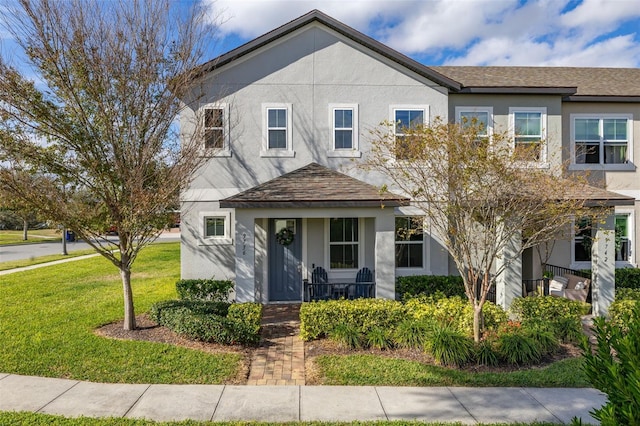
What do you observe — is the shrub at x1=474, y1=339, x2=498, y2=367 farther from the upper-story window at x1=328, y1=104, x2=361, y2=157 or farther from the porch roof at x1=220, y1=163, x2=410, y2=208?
the upper-story window at x1=328, y1=104, x2=361, y2=157

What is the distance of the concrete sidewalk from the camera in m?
5.39

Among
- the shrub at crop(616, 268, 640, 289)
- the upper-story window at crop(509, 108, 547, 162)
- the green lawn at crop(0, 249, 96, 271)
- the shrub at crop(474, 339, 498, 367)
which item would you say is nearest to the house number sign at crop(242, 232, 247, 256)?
the shrub at crop(474, 339, 498, 367)

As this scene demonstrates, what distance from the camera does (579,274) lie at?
39.9 feet

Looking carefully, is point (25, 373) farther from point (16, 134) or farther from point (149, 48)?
point (149, 48)

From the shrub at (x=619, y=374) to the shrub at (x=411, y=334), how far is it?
4.67 meters

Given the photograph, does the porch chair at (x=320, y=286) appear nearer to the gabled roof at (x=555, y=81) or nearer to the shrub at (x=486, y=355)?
the shrub at (x=486, y=355)

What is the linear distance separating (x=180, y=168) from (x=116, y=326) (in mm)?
4244

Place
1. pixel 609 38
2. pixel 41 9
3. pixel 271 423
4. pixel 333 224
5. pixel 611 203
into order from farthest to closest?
pixel 609 38, pixel 333 224, pixel 611 203, pixel 41 9, pixel 271 423

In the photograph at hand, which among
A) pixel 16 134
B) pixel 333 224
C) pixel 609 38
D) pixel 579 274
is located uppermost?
pixel 609 38

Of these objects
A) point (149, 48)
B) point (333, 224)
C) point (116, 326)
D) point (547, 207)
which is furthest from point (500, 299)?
point (149, 48)

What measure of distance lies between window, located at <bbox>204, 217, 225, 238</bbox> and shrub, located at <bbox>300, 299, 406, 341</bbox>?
457 centimetres

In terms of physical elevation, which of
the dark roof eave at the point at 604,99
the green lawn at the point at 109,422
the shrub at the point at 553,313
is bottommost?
the green lawn at the point at 109,422

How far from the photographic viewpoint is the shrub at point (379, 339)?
780 centimetres

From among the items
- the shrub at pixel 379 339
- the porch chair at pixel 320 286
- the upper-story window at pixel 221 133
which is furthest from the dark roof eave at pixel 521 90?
the shrub at pixel 379 339
